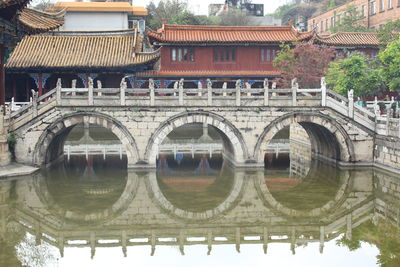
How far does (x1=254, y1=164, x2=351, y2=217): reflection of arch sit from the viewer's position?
17406 mm

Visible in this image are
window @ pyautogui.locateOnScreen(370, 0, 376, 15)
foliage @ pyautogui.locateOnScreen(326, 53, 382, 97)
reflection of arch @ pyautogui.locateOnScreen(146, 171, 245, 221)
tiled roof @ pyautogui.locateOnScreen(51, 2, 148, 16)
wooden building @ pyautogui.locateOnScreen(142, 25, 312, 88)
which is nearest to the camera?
reflection of arch @ pyautogui.locateOnScreen(146, 171, 245, 221)

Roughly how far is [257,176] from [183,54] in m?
20.5

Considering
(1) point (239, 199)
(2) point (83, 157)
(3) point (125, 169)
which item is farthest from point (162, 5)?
(1) point (239, 199)

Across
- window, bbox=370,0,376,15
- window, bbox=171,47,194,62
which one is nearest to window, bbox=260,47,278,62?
window, bbox=171,47,194,62

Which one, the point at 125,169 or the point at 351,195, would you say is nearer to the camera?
the point at 351,195

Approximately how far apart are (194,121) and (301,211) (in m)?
8.48

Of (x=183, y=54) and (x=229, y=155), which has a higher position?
(x=183, y=54)

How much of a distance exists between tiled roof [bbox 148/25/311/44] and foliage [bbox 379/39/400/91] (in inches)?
521

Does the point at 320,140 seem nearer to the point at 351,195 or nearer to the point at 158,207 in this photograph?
the point at 351,195

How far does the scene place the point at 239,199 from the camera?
64.0ft

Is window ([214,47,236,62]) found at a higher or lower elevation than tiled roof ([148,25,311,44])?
lower

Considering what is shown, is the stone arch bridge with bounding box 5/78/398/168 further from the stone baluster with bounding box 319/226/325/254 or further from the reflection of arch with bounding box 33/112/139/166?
the stone baluster with bounding box 319/226/325/254

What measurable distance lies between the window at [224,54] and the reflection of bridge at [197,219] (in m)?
22.3

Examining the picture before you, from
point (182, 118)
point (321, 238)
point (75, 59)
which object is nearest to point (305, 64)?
point (182, 118)
